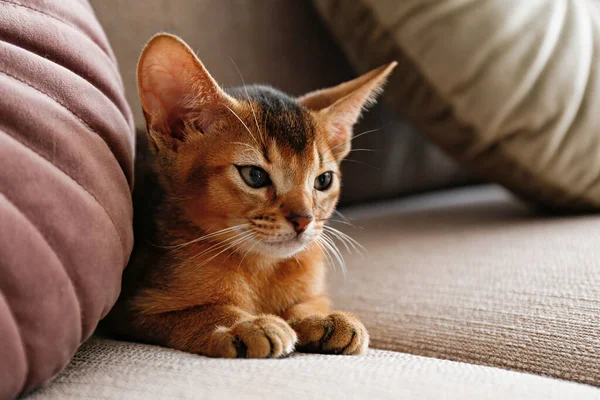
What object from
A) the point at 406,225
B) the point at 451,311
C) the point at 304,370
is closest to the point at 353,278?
the point at 451,311

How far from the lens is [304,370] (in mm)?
653

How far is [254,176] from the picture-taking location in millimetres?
913

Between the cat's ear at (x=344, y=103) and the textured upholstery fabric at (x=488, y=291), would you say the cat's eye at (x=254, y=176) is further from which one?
the textured upholstery fabric at (x=488, y=291)

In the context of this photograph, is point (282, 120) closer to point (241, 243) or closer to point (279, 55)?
point (241, 243)

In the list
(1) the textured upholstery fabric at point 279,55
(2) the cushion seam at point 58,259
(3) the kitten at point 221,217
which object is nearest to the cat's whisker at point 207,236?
(3) the kitten at point 221,217

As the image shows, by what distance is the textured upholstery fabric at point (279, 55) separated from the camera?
1312 mm

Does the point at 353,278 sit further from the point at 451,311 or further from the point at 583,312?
the point at 583,312

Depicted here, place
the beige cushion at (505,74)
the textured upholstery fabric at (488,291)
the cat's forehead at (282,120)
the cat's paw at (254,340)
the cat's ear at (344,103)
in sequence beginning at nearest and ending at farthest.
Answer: the cat's paw at (254,340)
the textured upholstery fabric at (488,291)
the cat's forehead at (282,120)
the cat's ear at (344,103)
the beige cushion at (505,74)

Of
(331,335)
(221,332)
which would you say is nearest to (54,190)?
(221,332)

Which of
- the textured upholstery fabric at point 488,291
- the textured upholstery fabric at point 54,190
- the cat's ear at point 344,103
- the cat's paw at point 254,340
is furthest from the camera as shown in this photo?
the cat's ear at point 344,103

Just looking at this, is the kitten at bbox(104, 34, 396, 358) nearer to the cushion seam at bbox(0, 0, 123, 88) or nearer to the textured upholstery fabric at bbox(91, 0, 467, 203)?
the cushion seam at bbox(0, 0, 123, 88)

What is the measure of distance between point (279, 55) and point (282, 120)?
59 centimetres

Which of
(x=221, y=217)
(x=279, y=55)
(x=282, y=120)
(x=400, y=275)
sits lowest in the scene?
(x=400, y=275)

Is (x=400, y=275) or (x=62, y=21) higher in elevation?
(x=62, y=21)
